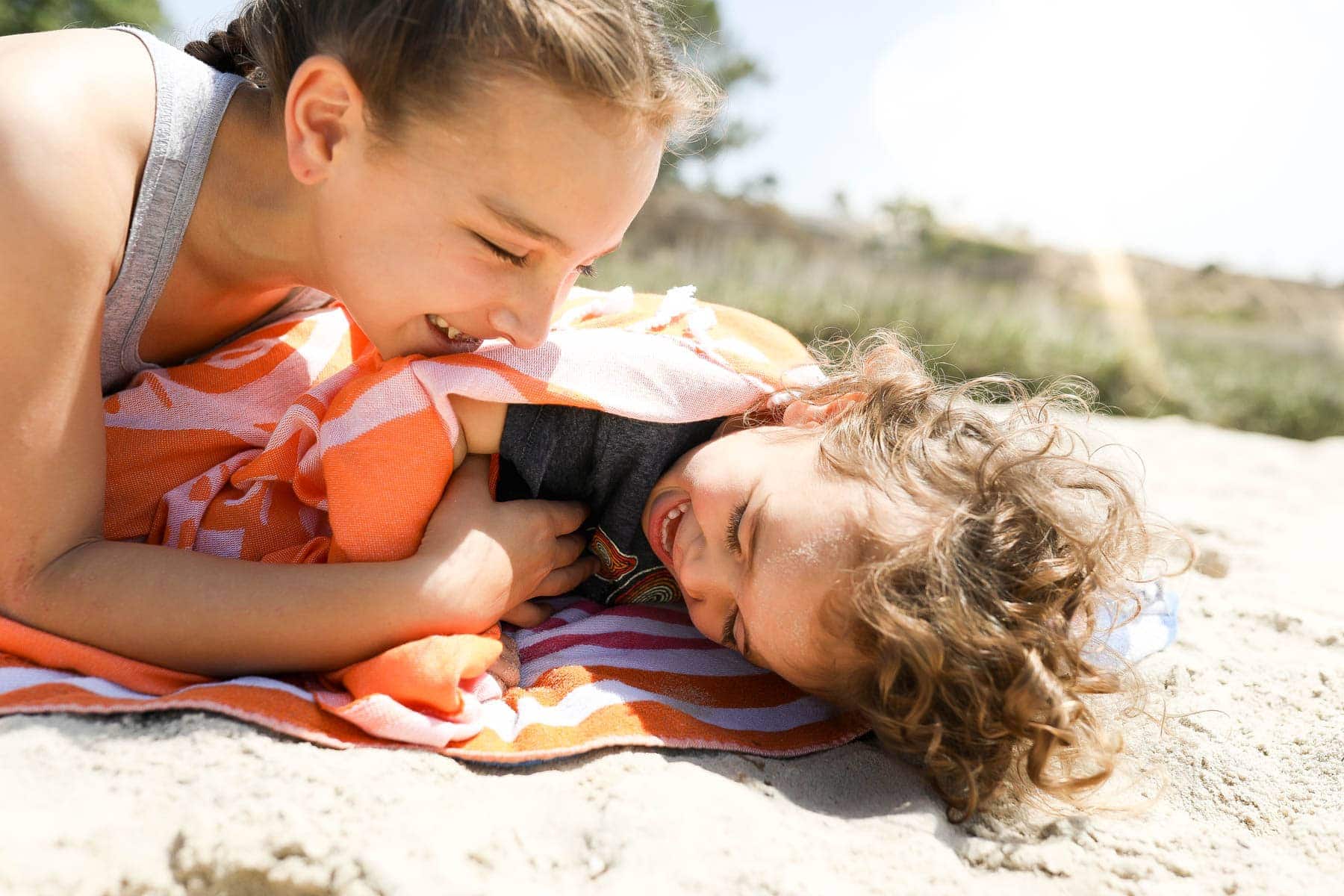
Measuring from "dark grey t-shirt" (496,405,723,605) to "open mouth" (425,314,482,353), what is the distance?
17 cm

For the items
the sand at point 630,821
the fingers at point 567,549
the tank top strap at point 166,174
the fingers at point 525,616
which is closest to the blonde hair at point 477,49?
the tank top strap at point 166,174

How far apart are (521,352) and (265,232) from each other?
0.64 metres

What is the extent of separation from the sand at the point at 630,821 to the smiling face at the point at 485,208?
0.81m

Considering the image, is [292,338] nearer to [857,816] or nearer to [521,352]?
[521,352]

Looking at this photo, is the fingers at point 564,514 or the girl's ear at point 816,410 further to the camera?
the girl's ear at point 816,410

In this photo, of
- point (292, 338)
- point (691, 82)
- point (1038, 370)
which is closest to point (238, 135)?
point (292, 338)

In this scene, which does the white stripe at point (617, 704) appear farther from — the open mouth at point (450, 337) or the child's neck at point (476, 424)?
the open mouth at point (450, 337)

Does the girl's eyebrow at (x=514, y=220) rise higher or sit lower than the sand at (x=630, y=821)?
higher

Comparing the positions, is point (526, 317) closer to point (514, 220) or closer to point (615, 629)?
point (514, 220)

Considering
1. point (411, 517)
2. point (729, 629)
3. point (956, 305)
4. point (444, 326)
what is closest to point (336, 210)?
point (444, 326)

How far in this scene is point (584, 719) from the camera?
1745 millimetres

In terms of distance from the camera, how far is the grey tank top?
195cm

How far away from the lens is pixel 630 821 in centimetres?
143

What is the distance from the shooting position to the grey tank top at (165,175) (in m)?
1.95
